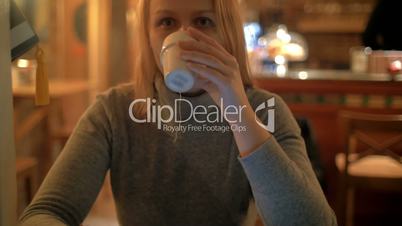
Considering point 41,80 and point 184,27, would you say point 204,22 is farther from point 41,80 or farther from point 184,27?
point 41,80

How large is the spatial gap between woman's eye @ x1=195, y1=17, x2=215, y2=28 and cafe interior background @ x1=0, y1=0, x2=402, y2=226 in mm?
77

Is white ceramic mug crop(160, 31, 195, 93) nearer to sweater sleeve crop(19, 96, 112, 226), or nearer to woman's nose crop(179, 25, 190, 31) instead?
woman's nose crop(179, 25, 190, 31)

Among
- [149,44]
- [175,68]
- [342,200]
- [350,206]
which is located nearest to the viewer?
[175,68]

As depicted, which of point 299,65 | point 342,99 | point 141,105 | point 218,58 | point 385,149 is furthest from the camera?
point 299,65

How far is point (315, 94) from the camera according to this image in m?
1.93

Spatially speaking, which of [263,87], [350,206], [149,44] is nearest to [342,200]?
[350,206]

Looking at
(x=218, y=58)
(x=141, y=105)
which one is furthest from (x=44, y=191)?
(x=218, y=58)

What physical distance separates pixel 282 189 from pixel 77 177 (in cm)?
27

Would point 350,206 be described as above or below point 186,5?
below

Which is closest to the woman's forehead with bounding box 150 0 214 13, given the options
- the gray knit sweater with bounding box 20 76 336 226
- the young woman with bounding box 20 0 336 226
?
the young woman with bounding box 20 0 336 226

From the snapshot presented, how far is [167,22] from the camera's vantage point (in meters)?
0.55

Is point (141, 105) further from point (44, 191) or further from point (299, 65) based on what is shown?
point (299, 65)

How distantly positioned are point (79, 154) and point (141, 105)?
11 centimetres

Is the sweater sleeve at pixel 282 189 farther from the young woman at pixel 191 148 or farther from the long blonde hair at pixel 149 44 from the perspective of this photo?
the long blonde hair at pixel 149 44
